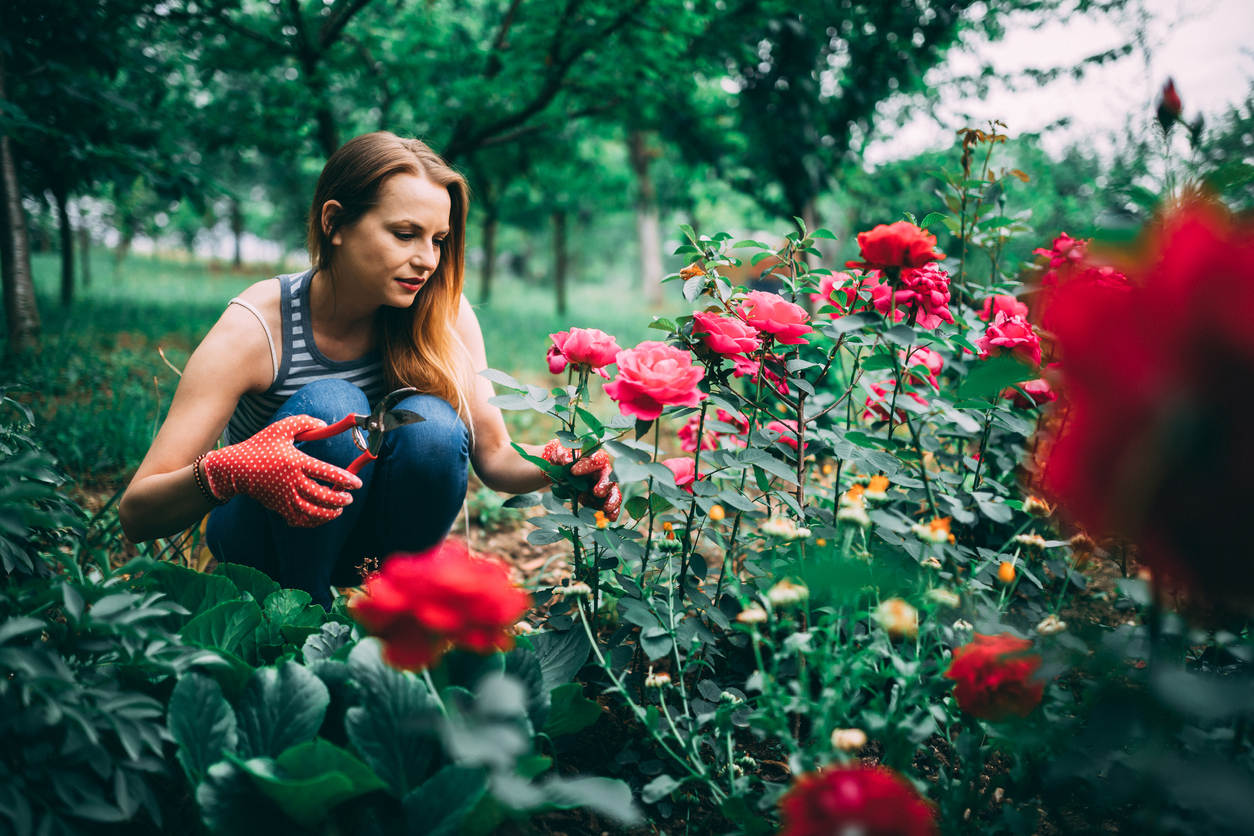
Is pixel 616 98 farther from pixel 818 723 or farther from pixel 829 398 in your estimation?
pixel 818 723

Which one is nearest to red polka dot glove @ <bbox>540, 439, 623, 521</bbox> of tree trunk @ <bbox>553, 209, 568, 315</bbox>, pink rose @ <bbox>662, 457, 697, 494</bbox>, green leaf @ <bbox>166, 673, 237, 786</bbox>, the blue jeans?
pink rose @ <bbox>662, 457, 697, 494</bbox>

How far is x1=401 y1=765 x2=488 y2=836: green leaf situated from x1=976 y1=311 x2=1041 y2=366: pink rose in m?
1.12

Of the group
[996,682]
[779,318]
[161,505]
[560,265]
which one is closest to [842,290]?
[779,318]

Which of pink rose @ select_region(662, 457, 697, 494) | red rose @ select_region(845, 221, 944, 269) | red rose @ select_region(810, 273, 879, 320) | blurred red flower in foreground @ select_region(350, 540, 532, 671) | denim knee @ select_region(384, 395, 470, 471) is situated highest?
red rose @ select_region(845, 221, 944, 269)

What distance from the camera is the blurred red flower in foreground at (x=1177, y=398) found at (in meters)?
0.51

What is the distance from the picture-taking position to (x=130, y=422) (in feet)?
8.63

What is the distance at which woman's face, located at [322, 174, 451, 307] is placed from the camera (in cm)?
147

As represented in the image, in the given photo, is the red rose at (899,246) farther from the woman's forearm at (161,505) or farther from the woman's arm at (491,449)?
the woman's forearm at (161,505)

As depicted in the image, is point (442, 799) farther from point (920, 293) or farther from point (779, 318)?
point (920, 293)

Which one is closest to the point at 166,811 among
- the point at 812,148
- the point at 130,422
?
the point at 130,422

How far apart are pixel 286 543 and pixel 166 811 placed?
662 millimetres

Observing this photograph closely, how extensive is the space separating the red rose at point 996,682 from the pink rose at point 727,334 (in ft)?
1.74

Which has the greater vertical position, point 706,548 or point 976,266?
point 976,266

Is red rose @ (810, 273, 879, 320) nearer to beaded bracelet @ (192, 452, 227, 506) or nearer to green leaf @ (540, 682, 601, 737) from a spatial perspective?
green leaf @ (540, 682, 601, 737)
